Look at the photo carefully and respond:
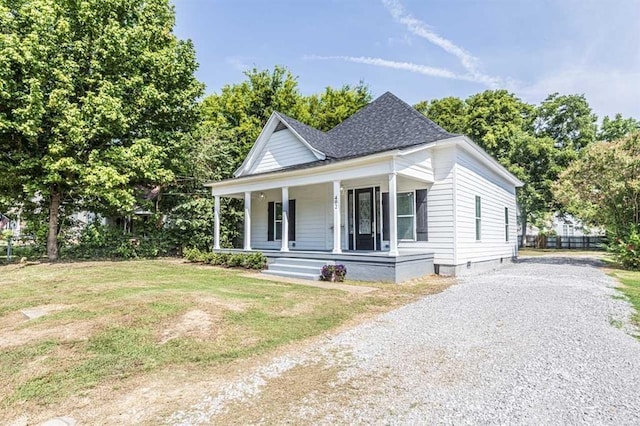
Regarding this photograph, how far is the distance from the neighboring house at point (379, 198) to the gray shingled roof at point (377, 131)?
5cm

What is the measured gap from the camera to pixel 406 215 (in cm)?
1191

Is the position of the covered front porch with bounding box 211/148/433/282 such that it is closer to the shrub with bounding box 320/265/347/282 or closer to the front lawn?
the shrub with bounding box 320/265/347/282

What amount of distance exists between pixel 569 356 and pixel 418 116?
35.3 ft

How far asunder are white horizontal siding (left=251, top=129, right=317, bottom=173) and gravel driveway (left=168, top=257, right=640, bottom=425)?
8853 mm

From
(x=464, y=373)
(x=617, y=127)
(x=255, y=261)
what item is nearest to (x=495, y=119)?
(x=617, y=127)

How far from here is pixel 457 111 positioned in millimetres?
30500

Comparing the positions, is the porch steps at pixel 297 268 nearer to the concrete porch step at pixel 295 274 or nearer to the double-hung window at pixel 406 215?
the concrete porch step at pixel 295 274

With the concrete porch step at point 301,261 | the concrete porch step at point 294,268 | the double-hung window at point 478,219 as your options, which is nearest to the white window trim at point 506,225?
the double-hung window at point 478,219

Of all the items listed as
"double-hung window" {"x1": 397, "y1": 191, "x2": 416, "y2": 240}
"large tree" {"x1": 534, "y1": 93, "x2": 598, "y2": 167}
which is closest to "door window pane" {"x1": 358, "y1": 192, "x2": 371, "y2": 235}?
"double-hung window" {"x1": 397, "y1": 191, "x2": 416, "y2": 240}

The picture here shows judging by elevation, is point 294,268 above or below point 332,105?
below

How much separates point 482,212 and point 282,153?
777 centimetres

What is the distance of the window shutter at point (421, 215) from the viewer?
11.5 meters

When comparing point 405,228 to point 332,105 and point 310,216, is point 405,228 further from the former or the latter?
point 332,105

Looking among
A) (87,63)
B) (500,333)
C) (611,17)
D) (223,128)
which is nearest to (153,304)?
(500,333)
